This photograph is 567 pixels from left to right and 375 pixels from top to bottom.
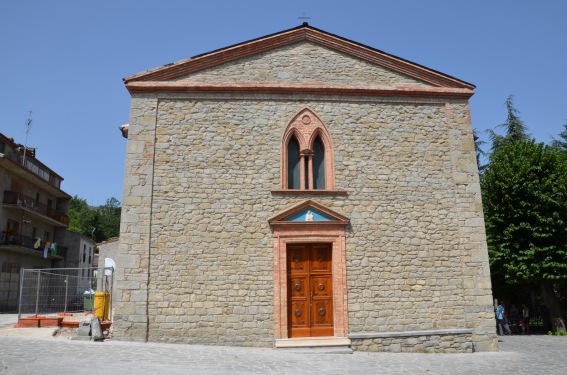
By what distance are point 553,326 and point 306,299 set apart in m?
12.9

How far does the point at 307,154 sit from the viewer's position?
12375mm

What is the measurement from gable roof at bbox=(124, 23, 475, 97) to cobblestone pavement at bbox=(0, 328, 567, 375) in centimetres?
699

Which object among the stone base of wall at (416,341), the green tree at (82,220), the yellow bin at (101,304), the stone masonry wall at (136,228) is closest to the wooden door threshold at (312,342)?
the stone base of wall at (416,341)

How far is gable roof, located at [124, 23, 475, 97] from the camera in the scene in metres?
12.5

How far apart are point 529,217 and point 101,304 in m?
15.8

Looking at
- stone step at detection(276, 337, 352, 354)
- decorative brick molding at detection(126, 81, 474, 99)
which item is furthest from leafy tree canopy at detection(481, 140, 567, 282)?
stone step at detection(276, 337, 352, 354)

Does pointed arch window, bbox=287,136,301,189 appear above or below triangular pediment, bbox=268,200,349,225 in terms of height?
above

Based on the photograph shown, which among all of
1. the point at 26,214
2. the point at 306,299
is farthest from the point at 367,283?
the point at 26,214

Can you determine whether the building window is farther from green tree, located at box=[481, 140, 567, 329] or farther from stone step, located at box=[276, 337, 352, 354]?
green tree, located at box=[481, 140, 567, 329]

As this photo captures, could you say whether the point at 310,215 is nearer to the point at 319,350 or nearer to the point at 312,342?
the point at 312,342

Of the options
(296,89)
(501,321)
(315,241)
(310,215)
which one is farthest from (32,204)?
(501,321)

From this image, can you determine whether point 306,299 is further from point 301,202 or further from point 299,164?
point 299,164

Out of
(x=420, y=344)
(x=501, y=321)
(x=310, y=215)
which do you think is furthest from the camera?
(x=501, y=321)

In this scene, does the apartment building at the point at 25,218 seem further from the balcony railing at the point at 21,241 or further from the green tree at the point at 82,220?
the green tree at the point at 82,220
